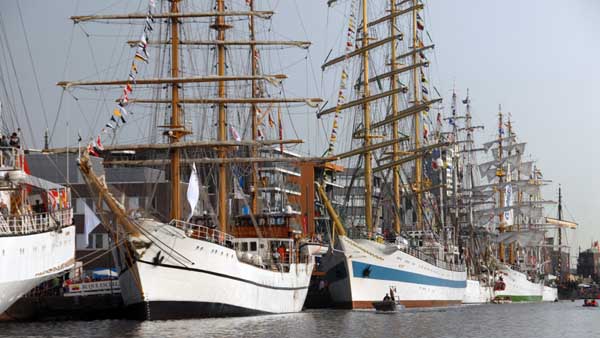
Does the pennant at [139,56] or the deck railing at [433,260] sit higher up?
the pennant at [139,56]

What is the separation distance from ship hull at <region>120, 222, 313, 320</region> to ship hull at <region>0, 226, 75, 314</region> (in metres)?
4.02

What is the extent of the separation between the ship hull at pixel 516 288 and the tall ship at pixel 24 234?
7293cm

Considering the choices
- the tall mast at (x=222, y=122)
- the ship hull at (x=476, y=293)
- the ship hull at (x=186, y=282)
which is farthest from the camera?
the ship hull at (x=476, y=293)

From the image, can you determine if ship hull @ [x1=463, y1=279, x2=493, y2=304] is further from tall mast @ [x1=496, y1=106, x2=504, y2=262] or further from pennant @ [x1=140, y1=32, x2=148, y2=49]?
pennant @ [x1=140, y1=32, x2=148, y2=49]

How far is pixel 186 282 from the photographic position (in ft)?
187

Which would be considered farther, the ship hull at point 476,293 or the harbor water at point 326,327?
the ship hull at point 476,293

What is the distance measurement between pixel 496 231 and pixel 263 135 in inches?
2549

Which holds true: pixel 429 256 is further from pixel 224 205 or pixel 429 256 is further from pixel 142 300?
pixel 142 300

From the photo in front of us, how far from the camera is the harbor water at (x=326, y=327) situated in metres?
49.7

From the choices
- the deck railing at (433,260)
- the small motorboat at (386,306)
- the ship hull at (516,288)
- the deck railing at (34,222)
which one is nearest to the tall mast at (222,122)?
the small motorboat at (386,306)

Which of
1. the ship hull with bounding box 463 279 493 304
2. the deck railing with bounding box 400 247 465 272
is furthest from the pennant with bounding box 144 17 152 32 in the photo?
the ship hull with bounding box 463 279 493 304

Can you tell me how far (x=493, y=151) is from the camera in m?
147

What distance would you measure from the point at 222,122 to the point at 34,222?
23.5m

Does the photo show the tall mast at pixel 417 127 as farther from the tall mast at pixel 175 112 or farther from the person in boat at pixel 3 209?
the person in boat at pixel 3 209
